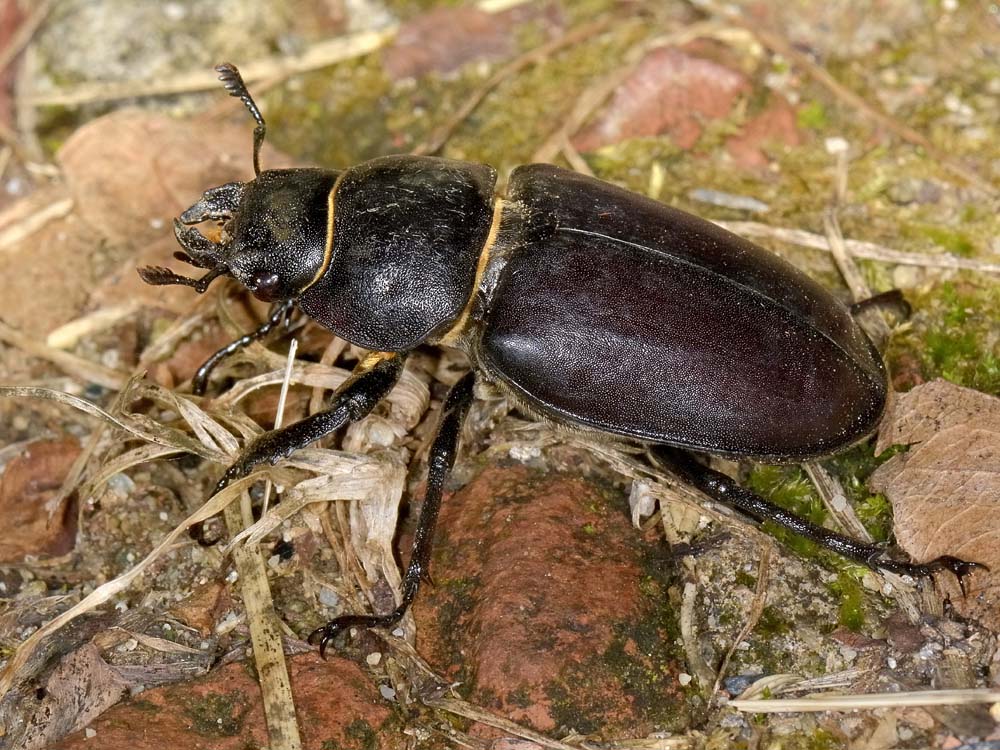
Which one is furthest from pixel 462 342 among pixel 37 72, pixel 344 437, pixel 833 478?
pixel 37 72

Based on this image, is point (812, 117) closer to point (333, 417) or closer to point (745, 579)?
point (745, 579)

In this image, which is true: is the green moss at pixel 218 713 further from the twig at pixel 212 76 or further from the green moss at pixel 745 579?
the twig at pixel 212 76

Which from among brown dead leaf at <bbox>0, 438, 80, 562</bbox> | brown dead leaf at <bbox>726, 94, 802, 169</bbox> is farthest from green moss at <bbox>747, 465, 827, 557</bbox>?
brown dead leaf at <bbox>0, 438, 80, 562</bbox>

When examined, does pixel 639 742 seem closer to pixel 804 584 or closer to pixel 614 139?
pixel 804 584

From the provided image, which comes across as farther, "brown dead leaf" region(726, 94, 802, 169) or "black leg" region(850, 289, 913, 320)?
"brown dead leaf" region(726, 94, 802, 169)

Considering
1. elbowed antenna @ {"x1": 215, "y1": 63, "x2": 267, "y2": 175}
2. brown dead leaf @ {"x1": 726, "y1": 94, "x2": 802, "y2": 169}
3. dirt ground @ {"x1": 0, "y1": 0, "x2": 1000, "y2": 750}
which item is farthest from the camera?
brown dead leaf @ {"x1": 726, "y1": 94, "x2": 802, "y2": 169}

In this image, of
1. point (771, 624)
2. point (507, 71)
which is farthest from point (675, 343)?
point (507, 71)

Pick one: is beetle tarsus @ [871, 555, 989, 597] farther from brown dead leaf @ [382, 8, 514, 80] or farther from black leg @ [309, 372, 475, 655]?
brown dead leaf @ [382, 8, 514, 80]
